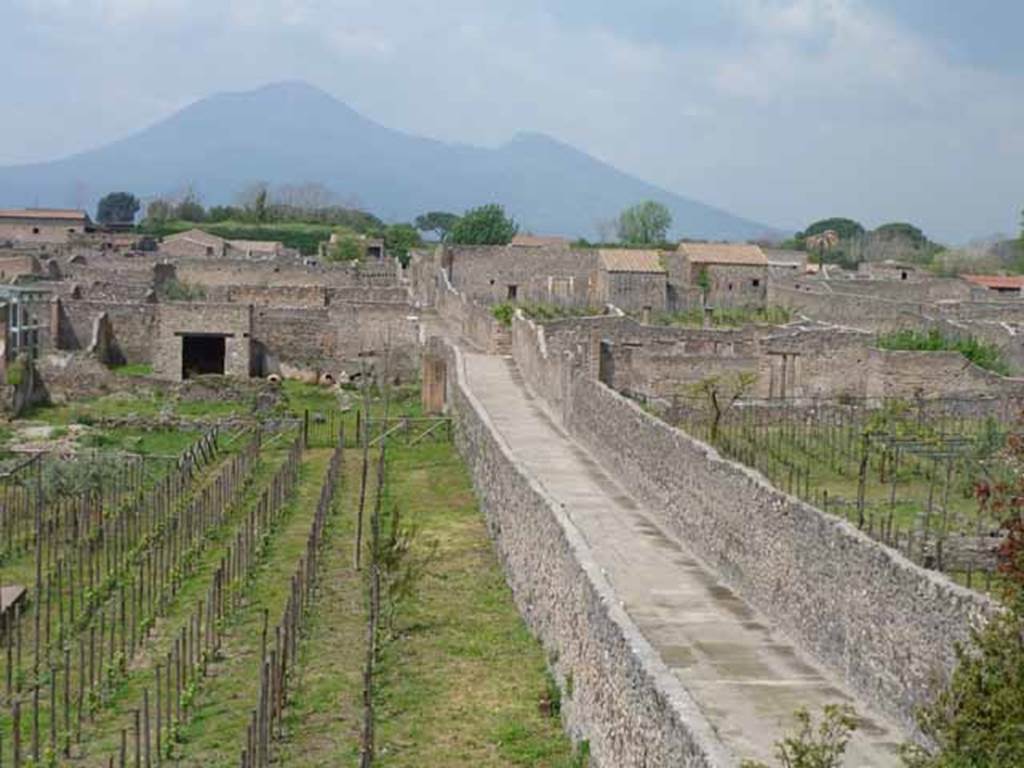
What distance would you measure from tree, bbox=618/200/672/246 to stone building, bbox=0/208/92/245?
34.8 m

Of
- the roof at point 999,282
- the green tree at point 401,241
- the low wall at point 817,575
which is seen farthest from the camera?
the green tree at point 401,241

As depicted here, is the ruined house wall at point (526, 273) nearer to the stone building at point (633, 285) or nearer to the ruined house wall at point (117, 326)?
the stone building at point (633, 285)

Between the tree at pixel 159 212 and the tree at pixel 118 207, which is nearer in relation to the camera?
the tree at pixel 159 212

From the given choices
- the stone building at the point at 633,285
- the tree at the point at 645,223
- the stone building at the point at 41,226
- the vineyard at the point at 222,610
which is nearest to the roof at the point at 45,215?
the stone building at the point at 41,226

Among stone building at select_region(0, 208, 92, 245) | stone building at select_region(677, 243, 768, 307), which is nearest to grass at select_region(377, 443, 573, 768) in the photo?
stone building at select_region(677, 243, 768, 307)

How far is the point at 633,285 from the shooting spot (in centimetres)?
5122

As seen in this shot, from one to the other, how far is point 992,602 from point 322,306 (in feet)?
121

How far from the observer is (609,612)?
1217 centimetres

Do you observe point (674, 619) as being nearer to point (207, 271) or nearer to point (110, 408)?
point (110, 408)

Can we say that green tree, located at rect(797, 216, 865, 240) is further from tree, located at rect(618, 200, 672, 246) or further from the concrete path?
the concrete path

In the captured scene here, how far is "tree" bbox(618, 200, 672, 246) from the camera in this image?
10550 centimetres

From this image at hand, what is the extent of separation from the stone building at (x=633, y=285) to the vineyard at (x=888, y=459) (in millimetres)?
17494

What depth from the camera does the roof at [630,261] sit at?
169ft

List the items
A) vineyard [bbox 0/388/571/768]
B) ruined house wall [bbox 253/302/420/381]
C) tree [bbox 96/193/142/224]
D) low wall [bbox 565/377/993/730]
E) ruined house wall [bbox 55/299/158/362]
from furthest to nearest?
tree [bbox 96/193/142/224], ruined house wall [bbox 55/299/158/362], ruined house wall [bbox 253/302/420/381], vineyard [bbox 0/388/571/768], low wall [bbox 565/377/993/730]
